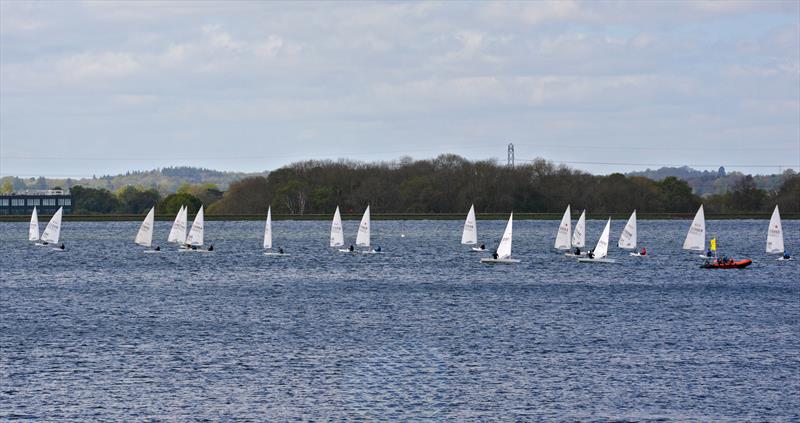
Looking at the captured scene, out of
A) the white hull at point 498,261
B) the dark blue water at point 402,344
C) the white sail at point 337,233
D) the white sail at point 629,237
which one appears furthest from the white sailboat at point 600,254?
the white sail at point 337,233

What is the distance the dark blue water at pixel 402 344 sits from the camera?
48.5 m

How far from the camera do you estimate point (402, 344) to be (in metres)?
64.2

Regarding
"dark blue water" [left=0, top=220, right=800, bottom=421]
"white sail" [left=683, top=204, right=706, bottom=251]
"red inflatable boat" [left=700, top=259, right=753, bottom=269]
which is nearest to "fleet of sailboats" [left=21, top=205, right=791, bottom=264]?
"white sail" [left=683, top=204, right=706, bottom=251]

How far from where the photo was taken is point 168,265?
127062 millimetres

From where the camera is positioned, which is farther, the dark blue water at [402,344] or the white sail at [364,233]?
the white sail at [364,233]

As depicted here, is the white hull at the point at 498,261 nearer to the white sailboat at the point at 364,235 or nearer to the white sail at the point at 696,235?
the white sailboat at the point at 364,235

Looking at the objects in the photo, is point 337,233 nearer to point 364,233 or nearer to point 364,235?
point 364,235

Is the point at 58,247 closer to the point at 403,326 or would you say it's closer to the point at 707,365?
the point at 403,326

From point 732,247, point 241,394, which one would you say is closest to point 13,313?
point 241,394

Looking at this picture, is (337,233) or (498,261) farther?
(337,233)

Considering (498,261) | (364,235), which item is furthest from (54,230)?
(498,261)

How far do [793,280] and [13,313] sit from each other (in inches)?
2539

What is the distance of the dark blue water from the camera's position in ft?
159

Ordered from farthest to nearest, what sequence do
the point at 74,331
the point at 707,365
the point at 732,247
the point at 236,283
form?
the point at 732,247, the point at 236,283, the point at 74,331, the point at 707,365
